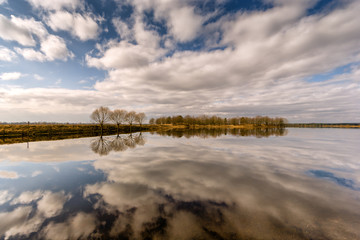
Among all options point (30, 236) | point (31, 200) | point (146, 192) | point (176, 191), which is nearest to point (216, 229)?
point (176, 191)

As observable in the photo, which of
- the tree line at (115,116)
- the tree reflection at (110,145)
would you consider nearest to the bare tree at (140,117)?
the tree line at (115,116)

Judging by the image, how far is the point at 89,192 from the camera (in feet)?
25.2

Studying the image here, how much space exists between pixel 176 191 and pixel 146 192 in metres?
1.63

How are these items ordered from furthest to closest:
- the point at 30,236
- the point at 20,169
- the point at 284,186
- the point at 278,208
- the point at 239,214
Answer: the point at 20,169 < the point at 284,186 < the point at 278,208 < the point at 239,214 < the point at 30,236

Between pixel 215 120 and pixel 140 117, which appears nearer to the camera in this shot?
pixel 140 117

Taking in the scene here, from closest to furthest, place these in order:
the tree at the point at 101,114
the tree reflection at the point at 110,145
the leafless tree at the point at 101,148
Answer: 1. the leafless tree at the point at 101,148
2. the tree reflection at the point at 110,145
3. the tree at the point at 101,114

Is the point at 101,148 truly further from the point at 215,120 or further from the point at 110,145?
the point at 215,120

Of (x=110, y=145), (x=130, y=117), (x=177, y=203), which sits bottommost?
(x=177, y=203)

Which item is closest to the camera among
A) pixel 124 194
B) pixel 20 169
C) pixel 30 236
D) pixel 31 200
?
pixel 30 236

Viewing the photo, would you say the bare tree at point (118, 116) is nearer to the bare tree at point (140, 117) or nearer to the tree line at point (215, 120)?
the bare tree at point (140, 117)

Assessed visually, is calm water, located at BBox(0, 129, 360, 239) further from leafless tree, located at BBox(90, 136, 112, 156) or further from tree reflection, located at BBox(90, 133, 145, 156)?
tree reflection, located at BBox(90, 133, 145, 156)

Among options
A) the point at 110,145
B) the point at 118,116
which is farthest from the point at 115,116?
the point at 110,145

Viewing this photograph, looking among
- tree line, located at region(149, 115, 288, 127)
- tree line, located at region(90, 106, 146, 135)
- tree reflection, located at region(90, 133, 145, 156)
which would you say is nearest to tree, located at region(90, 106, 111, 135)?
tree line, located at region(90, 106, 146, 135)

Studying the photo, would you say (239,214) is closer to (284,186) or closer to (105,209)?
(284,186)
